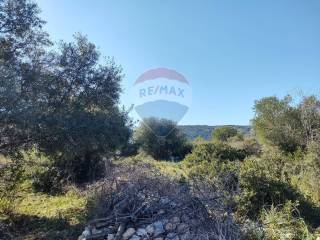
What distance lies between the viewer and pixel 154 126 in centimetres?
2711

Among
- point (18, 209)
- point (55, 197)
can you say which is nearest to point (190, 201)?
point (18, 209)

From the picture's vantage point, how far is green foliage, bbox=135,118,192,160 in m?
26.8

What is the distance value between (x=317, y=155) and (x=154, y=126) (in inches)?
708

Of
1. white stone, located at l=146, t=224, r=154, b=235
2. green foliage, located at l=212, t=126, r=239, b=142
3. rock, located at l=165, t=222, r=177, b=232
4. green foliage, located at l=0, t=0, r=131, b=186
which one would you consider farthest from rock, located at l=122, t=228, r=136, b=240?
green foliage, located at l=212, t=126, r=239, b=142

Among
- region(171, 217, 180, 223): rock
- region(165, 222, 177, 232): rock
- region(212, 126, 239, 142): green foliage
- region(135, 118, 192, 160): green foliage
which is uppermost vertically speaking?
region(212, 126, 239, 142): green foliage

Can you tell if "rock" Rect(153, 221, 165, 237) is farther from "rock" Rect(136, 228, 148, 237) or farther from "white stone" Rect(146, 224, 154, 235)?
"rock" Rect(136, 228, 148, 237)

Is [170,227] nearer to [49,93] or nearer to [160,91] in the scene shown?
[49,93]

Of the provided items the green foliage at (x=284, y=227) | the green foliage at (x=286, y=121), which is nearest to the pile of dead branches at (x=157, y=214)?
the green foliage at (x=284, y=227)

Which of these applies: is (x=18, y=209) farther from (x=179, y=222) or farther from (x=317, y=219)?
(x=317, y=219)

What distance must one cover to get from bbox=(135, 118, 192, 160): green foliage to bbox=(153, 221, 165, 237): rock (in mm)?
20693

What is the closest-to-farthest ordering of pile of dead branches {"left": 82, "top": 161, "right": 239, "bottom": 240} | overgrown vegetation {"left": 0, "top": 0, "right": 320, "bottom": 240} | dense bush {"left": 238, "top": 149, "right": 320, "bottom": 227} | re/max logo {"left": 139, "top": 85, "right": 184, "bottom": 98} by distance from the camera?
pile of dead branches {"left": 82, "top": 161, "right": 239, "bottom": 240}, overgrown vegetation {"left": 0, "top": 0, "right": 320, "bottom": 240}, dense bush {"left": 238, "top": 149, "right": 320, "bottom": 227}, re/max logo {"left": 139, "top": 85, "right": 184, "bottom": 98}

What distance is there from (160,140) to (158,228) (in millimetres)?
21251

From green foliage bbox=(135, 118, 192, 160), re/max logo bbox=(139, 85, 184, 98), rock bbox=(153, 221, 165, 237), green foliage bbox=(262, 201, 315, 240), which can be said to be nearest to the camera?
green foliage bbox=(262, 201, 315, 240)

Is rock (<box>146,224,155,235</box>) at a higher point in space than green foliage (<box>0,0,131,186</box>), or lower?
lower
